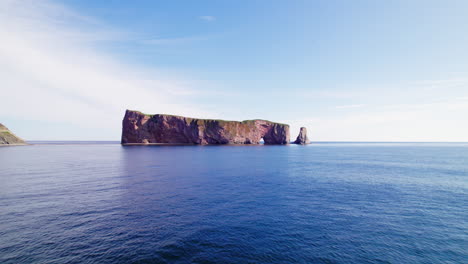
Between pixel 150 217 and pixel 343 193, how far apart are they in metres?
24.7

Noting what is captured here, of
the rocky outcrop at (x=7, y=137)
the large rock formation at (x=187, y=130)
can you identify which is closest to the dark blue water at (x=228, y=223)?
the large rock formation at (x=187, y=130)

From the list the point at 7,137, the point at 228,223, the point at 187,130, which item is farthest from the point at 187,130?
the point at 228,223

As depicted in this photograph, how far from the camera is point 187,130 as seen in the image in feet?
534

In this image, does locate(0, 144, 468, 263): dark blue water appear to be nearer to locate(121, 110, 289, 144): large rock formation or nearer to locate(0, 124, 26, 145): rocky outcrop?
locate(121, 110, 289, 144): large rock formation

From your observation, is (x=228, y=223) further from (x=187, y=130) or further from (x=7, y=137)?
(x=7, y=137)

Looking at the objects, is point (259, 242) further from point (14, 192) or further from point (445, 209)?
point (14, 192)

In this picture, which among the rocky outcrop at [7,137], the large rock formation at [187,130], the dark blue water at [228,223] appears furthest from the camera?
the large rock formation at [187,130]

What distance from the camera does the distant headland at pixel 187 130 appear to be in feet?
502

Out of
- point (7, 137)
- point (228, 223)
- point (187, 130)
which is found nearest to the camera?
point (228, 223)

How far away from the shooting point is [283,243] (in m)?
15.4

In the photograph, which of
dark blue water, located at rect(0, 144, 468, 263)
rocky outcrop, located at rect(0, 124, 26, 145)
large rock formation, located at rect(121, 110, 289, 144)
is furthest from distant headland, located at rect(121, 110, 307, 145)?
dark blue water, located at rect(0, 144, 468, 263)

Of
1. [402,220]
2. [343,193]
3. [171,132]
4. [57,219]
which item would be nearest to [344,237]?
[402,220]

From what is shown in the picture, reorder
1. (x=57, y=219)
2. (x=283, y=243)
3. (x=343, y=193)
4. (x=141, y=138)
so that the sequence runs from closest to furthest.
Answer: (x=283, y=243)
(x=57, y=219)
(x=343, y=193)
(x=141, y=138)

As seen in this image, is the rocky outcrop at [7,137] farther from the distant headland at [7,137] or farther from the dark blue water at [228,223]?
the dark blue water at [228,223]
